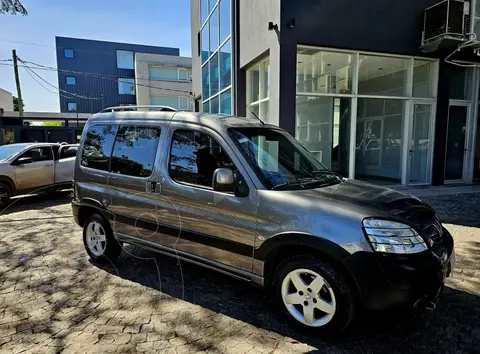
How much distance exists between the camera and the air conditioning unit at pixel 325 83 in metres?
8.84

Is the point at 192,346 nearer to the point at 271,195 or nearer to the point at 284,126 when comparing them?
the point at 271,195

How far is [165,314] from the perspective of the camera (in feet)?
10.3

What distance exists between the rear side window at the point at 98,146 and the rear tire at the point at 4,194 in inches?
200

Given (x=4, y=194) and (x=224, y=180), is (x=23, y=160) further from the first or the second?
(x=224, y=180)

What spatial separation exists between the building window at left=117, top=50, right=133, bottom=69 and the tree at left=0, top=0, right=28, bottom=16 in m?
36.0

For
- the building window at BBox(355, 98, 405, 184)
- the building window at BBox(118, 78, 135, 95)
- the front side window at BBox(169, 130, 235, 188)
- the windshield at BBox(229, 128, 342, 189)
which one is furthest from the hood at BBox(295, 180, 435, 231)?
the building window at BBox(118, 78, 135, 95)

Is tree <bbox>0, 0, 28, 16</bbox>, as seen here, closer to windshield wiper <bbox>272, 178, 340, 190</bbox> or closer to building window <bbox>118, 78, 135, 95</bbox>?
windshield wiper <bbox>272, 178, 340, 190</bbox>

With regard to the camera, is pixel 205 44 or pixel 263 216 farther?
pixel 205 44

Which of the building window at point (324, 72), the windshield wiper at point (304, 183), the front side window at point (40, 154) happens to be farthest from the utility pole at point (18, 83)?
the windshield wiper at point (304, 183)

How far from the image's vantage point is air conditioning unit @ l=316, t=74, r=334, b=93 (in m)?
8.84

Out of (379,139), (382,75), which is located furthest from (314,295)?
(379,139)

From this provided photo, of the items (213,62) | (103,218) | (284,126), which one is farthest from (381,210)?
(213,62)

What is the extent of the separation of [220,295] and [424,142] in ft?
29.2

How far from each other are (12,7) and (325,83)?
702 centimetres
